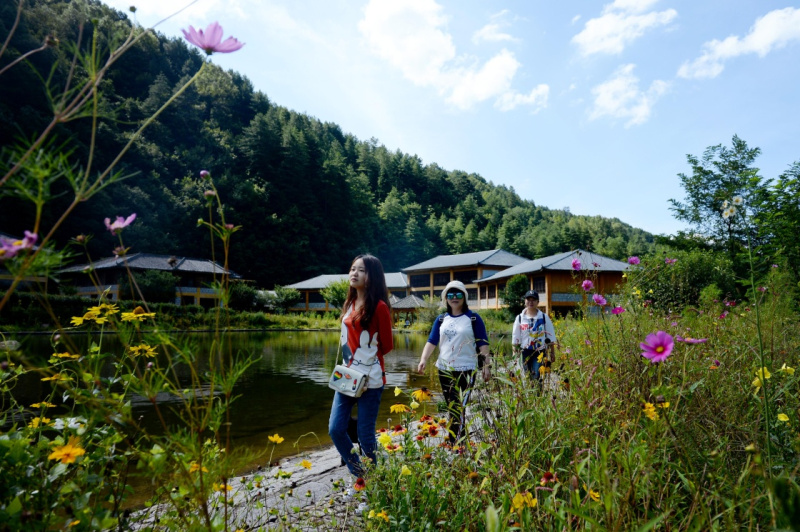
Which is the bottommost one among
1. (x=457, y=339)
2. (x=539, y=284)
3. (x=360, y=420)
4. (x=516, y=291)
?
(x=360, y=420)

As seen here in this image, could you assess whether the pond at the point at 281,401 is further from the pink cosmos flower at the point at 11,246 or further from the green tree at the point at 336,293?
the green tree at the point at 336,293

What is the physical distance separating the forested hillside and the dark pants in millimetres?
29962

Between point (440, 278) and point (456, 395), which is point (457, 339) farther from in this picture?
point (440, 278)

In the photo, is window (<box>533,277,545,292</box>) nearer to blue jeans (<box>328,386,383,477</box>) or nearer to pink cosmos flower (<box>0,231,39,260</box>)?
blue jeans (<box>328,386,383,477</box>)

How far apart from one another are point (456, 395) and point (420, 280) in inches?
1509

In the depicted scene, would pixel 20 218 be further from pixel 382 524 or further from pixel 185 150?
pixel 382 524

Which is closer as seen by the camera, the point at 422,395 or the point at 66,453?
the point at 66,453

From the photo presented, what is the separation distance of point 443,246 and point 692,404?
60728 mm

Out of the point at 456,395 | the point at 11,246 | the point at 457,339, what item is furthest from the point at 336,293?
the point at 11,246

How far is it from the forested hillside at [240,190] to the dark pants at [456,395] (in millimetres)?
29962

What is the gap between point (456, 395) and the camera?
2887 mm

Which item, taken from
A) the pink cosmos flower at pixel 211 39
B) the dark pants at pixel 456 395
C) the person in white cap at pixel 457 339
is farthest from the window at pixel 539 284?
the pink cosmos flower at pixel 211 39

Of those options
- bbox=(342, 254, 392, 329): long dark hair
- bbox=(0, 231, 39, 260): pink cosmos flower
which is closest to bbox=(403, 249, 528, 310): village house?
bbox=(342, 254, 392, 329): long dark hair

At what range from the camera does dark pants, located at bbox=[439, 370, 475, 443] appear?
2018 mm
